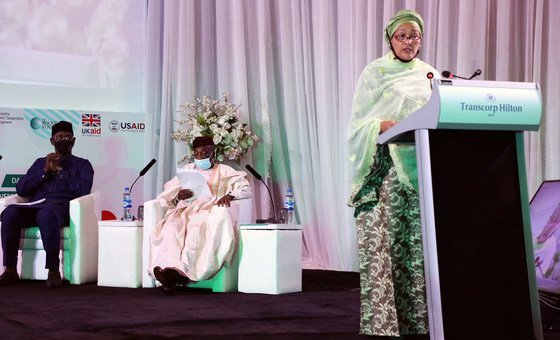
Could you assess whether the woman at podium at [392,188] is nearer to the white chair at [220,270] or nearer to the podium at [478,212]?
the podium at [478,212]

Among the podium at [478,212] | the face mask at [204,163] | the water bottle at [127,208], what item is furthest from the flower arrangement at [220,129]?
the podium at [478,212]

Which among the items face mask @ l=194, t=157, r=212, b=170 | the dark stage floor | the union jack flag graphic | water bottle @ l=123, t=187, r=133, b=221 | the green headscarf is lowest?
the dark stage floor

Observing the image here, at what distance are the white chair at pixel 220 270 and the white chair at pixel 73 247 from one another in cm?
48

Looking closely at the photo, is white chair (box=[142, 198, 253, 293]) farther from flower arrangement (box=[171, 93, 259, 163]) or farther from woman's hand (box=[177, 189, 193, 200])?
flower arrangement (box=[171, 93, 259, 163])

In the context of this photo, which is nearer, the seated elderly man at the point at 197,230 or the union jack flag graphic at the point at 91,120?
the seated elderly man at the point at 197,230

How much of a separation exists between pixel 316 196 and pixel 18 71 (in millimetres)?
2868

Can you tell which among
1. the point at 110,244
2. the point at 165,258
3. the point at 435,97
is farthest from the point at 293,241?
the point at 435,97

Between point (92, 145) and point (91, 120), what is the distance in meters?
0.23

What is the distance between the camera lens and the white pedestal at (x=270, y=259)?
4977 mm

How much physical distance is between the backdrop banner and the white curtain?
0.19m

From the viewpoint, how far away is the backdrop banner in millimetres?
7043

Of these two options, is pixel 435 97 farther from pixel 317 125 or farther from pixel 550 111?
pixel 317 125

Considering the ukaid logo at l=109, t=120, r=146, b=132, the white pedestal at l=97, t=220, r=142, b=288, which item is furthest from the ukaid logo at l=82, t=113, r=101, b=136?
the white pedestal at l=97, t=220, r=142, b=288

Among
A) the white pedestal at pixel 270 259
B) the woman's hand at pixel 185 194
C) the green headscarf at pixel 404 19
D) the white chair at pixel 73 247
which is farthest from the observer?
the white chair at pixel 73 247
